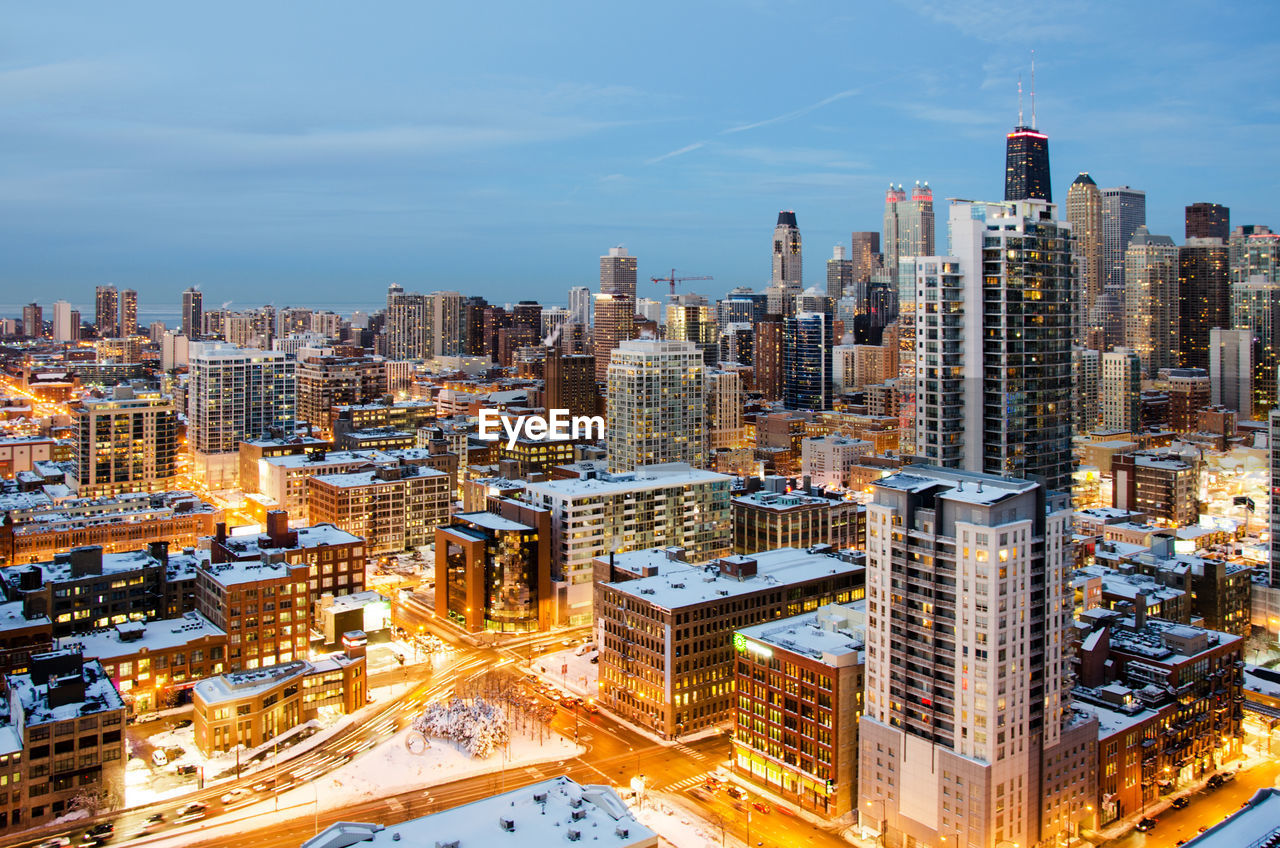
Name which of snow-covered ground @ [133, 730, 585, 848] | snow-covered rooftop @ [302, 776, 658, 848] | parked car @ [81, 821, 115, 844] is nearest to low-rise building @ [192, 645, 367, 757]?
snow-covered ground @ [133, 730, 585, 848]

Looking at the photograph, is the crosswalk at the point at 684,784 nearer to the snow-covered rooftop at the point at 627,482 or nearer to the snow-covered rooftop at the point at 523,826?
the snow-covered rooftop at the point at 523,826

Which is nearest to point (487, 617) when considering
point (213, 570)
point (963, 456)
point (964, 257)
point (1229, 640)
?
point (213, 570)

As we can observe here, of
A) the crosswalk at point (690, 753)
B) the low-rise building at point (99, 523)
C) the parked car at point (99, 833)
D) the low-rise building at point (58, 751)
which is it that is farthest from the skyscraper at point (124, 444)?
the crosswalk at point (690, 753)

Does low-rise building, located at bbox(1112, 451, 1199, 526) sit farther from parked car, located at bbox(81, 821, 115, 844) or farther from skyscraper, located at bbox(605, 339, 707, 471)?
parked car, located at bbox(81, 821, 115, 844)

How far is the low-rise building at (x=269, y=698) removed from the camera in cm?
8425

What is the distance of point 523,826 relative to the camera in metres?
59.0

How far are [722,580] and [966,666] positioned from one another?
3350cm

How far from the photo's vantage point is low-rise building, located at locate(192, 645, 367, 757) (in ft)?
276

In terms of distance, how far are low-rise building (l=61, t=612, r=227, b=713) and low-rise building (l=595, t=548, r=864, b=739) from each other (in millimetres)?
35571

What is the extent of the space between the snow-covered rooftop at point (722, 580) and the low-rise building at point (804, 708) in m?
9.59

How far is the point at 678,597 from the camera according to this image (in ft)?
304

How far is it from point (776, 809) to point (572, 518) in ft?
166

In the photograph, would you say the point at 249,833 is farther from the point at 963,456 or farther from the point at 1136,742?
the point at 963,456

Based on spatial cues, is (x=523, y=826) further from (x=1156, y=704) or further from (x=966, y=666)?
(x=1156, y=704)
